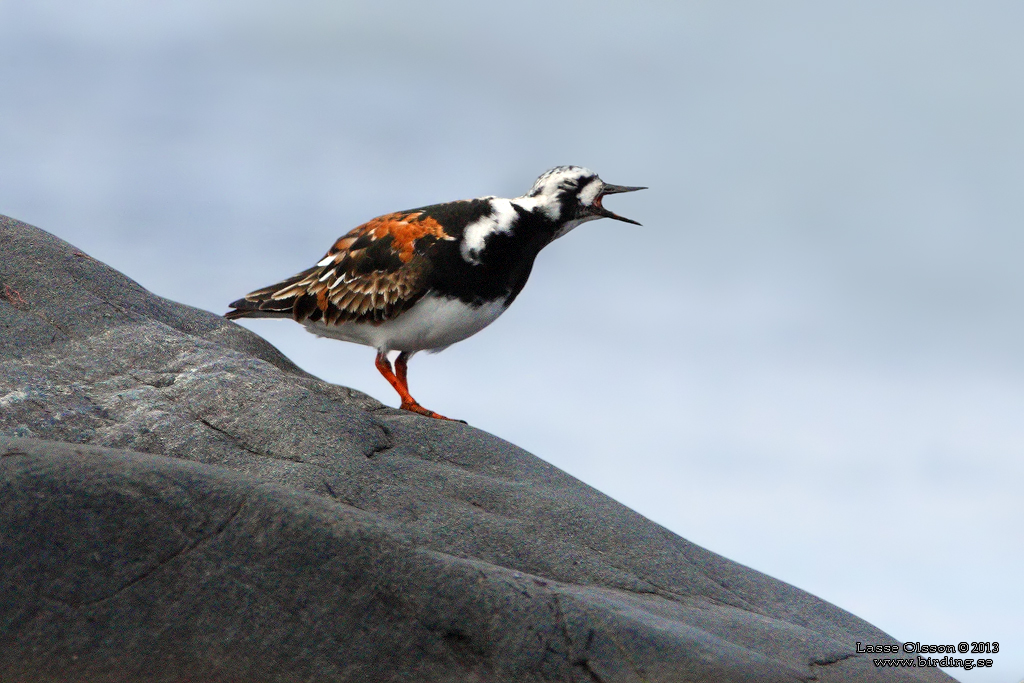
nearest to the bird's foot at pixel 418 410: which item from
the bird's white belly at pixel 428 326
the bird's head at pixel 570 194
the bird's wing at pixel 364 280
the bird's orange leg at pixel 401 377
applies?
the bird's orange leg at pixel 401 377

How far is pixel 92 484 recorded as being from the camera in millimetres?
5211

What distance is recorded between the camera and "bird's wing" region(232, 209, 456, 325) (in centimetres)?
880

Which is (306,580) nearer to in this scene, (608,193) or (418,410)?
(418,410)

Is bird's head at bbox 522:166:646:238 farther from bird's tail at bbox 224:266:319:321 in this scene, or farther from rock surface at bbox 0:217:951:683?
rock surface at bbox 0:217:951:683

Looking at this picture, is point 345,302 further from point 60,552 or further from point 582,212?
point 60,552

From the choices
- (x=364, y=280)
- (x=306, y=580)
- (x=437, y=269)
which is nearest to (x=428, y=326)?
(x=437, y=269)

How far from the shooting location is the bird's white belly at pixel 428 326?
880cm

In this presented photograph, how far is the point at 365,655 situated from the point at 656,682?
143cm

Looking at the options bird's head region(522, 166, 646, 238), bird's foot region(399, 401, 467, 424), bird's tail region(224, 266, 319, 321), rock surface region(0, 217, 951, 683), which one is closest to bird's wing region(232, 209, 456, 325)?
bird's tail region(224, 266, 319, 321)

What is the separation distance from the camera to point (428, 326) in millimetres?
8867

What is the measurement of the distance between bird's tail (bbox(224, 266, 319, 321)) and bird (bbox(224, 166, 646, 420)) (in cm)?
2

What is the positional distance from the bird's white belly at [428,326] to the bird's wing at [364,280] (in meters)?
0.09

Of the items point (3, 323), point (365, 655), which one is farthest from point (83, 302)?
point (365, 655)

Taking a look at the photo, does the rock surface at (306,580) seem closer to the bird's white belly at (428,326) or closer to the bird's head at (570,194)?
the bird's white belly at (428,326)
